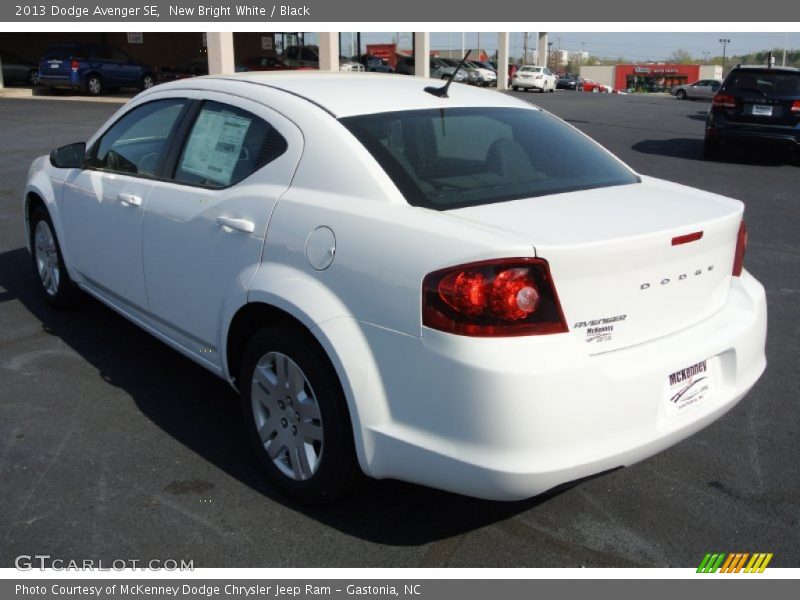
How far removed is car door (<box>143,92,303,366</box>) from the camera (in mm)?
3438

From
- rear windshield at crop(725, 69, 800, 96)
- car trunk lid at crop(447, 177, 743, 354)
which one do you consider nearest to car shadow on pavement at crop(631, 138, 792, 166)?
rear windshield at crop(725, 69, 800, 96)

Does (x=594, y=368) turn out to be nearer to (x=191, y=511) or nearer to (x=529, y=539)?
(x=529, y=539)

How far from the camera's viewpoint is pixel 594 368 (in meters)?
2.70

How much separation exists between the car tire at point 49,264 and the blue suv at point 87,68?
24.0m

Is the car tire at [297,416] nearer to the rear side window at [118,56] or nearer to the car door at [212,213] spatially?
the car door at [212,213]

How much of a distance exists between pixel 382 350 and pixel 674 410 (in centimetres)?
108

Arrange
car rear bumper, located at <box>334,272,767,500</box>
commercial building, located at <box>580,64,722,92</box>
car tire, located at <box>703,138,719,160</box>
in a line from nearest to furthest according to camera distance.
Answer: car rear bumper, located at <box>334,272,767,500</box> < car tire, located at <box>703,138,719,160</box> < commercial building, located at <box>580,64,722,92</box>

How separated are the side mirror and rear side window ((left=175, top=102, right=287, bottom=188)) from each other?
1283mm

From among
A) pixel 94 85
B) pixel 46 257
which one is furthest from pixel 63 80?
pixel 46 257

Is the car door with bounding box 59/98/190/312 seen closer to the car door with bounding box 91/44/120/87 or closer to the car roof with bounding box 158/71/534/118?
the car roof with bounding box 158/71/534/118

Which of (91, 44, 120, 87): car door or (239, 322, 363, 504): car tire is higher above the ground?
(91, 44, 120, 87): car door

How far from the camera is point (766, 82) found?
1369 cm

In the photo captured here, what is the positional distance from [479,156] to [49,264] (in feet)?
11.3

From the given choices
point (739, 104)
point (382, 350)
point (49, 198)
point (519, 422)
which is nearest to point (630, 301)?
point (519, 422)
